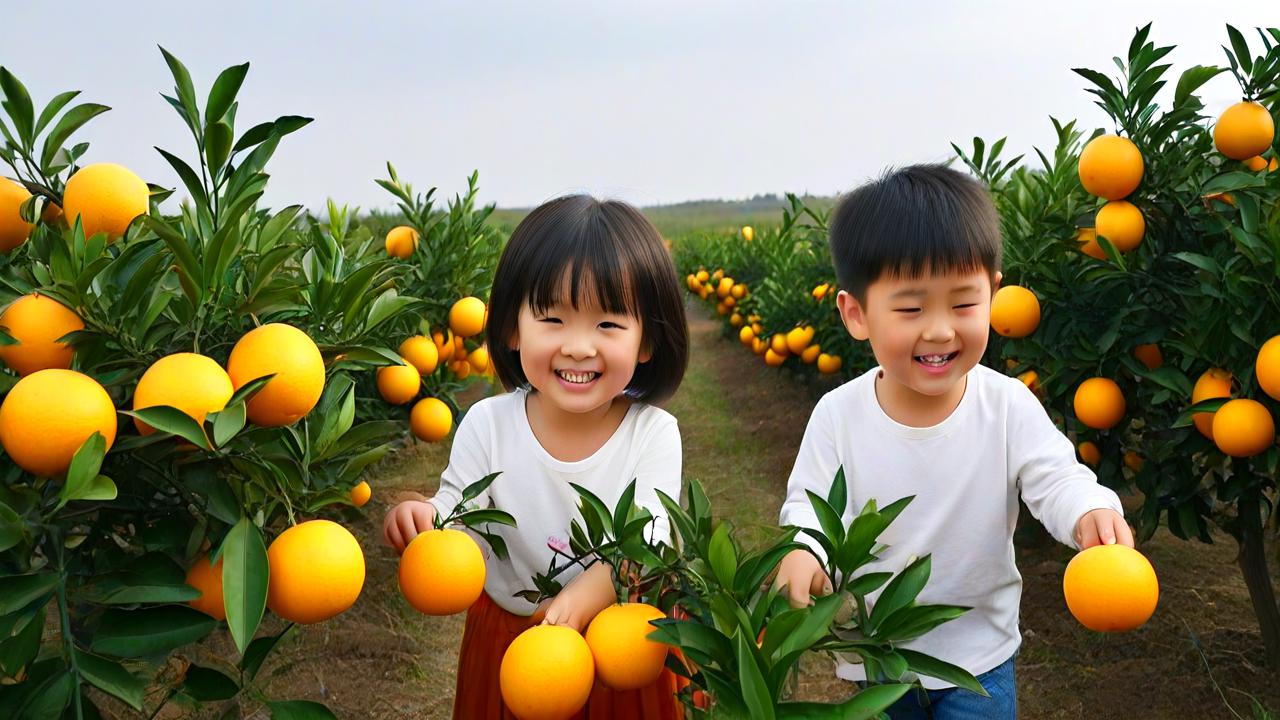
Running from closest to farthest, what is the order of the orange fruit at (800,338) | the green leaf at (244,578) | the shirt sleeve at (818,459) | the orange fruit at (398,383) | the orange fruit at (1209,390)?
the green leaf at (244,578)
the shirt sleeve at (818,459)
the orange fruit at (1209,390)
the orange fruit at (398,383)
the orange fruit at (800,338)

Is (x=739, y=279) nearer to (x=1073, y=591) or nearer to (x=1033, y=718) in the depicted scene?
(x=1033, y=718)

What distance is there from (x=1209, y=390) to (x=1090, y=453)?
0.60 meters

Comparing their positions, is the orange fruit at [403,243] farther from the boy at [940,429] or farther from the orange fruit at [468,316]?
the boy at [940,429]

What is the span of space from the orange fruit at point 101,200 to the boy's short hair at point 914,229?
1095 mm

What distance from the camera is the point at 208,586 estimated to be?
1.10m

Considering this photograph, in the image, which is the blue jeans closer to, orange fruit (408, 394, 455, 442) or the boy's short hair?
the boy's short hair

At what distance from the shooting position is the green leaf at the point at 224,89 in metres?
1.07

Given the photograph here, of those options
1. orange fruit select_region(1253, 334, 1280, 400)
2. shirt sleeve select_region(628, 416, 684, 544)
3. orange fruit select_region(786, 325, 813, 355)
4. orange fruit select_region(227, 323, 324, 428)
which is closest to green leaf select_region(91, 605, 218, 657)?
orange fruit select_region(227, 323, 324, 428)

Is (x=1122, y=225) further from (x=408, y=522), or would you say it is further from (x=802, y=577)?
(x=408, y=522)

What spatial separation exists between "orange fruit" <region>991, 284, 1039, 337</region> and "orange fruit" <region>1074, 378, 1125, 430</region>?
22 cm

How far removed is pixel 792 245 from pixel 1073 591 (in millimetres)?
6576

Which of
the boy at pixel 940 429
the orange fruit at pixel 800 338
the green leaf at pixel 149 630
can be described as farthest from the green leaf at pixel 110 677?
the orange fruit at pixel 800 338

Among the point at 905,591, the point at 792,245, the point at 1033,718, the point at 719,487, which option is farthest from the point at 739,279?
the point at 905,591

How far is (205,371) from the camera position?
3.22 feet
